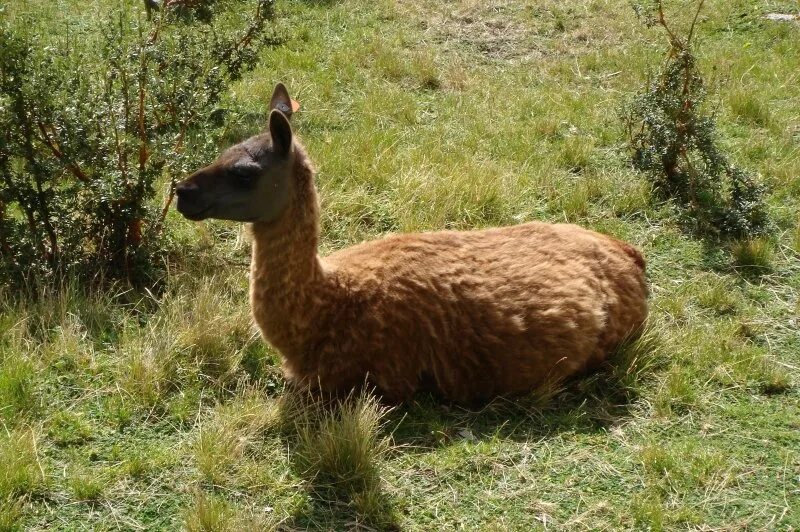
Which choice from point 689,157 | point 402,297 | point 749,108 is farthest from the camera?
point 749,108

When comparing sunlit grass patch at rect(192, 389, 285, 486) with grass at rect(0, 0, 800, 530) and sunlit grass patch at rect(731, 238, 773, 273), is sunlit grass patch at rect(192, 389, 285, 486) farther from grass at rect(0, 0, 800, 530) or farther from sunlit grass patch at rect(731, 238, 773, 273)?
sunlit grass patch at rect(731, 238, 773, 273)

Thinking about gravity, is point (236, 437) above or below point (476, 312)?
below

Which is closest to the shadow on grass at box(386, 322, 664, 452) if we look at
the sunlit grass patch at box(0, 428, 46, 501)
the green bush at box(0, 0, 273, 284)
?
the sunlit grass patch at box(0, 428, 46, 501)

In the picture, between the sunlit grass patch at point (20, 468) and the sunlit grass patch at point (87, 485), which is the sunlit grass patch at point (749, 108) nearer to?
the sunlit grass patch at point (87, 485)

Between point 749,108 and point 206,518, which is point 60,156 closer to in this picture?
point 206,518

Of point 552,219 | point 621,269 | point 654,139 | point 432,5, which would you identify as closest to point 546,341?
point 621,269

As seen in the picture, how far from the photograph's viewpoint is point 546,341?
533 centimetres

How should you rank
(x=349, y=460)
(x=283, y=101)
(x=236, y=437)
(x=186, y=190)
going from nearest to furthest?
Result: (x=349, y=460) → (x=236, y=437) → (x=186, y=190) → (x=283, y=101)

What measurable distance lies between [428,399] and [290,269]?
1.18 metres

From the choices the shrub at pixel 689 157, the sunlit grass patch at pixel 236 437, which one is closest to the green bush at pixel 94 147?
the sunlit grass patch at pixel 236 437

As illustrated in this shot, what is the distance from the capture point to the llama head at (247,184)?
4.84 metres

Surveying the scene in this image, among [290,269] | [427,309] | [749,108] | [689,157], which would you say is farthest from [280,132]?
[749,108]

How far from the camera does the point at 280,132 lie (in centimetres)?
485

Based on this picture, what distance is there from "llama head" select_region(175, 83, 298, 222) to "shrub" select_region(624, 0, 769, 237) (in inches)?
160
